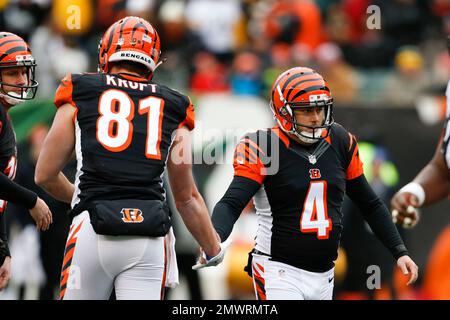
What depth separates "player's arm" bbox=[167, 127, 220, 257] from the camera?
566 centimetres

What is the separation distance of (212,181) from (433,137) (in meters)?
2.65

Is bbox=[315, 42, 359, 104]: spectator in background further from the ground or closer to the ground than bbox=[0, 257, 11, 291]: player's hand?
further from the ground

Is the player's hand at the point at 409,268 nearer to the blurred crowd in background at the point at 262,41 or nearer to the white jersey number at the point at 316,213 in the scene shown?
the white jersey number at the point at 316,213

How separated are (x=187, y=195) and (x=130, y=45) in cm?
93

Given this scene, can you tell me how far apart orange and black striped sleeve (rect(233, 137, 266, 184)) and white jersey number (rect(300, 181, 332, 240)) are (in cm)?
32

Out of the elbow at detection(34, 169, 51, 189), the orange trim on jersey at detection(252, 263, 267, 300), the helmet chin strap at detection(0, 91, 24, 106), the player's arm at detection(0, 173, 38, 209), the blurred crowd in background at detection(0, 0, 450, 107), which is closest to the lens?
the elbow at detection(34, 169, 51, 189)

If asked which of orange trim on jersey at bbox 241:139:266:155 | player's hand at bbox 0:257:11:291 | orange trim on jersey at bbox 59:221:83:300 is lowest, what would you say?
player's hand at bbox 0:257:11:291

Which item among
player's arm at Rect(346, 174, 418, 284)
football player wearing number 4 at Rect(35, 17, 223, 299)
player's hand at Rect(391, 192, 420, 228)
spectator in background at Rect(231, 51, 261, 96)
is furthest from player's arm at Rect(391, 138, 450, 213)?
spectator in background at Rect(231, 51, 261, 96)

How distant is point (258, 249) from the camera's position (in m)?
6.26

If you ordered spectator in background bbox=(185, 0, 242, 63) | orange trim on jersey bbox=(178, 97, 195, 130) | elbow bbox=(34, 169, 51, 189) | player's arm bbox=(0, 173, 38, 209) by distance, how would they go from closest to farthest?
elbow bbox=(34, 169, 51, 189) → orange trim on jersey bbox=(178, 97, 195, 130) → player's arm bbox=(0, 173, 38, 209) → spectator in background bbox=(185, 0, 242, 63)

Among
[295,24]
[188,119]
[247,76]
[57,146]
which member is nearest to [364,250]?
[247,76]

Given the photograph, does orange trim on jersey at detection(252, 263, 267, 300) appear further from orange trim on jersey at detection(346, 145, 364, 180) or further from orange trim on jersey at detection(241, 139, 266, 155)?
orange trim on jersey at detection(346, 145, 364, 180)
